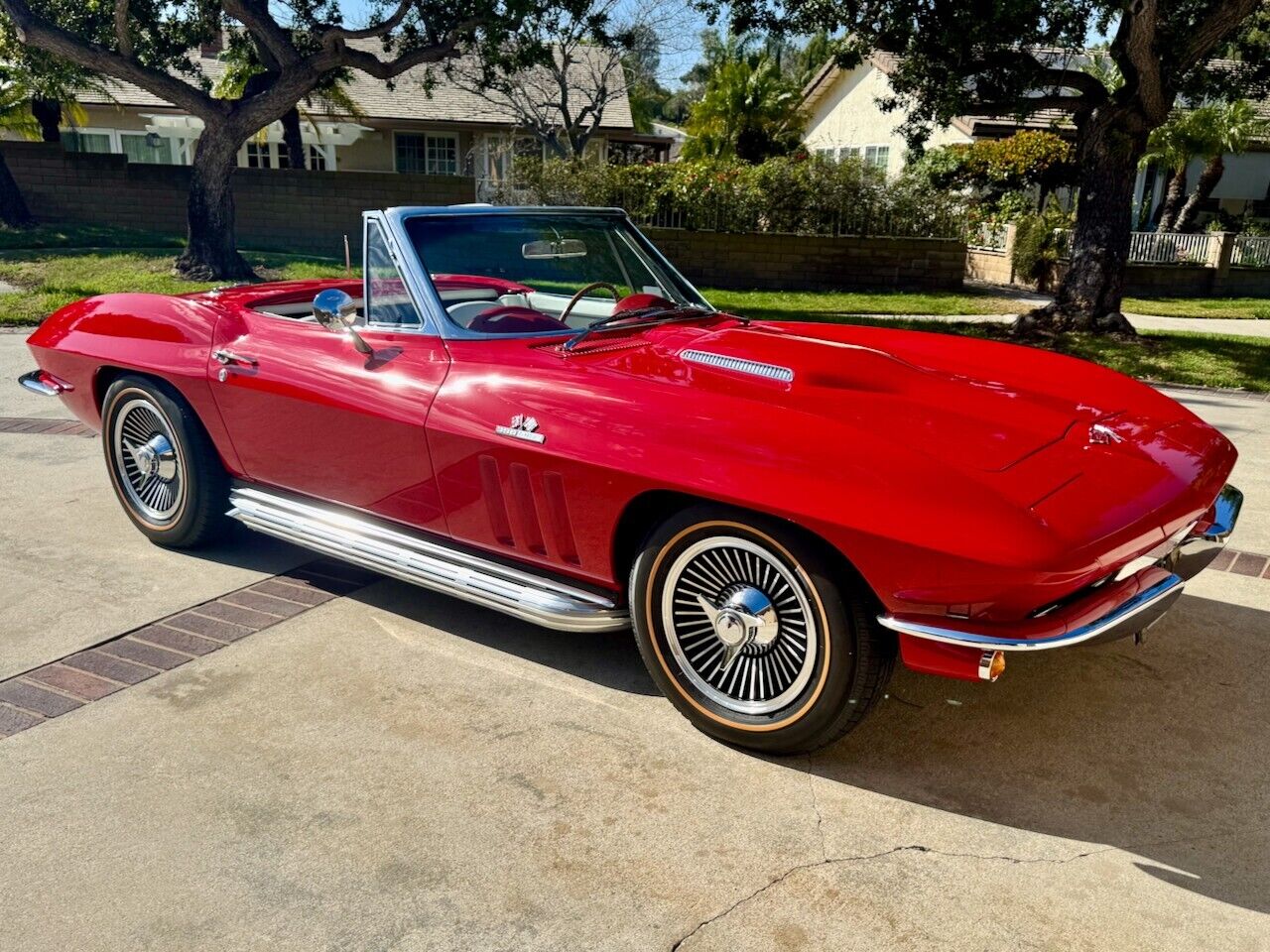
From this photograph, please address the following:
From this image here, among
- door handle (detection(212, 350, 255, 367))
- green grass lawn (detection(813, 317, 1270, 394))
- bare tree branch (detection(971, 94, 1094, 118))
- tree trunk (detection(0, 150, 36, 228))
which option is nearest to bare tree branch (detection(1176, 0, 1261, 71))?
bare tree branch (detection(971, 94, 1094, 118))

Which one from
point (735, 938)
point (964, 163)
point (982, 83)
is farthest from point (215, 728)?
point (964, 163)

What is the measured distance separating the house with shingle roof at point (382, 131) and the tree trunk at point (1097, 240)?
56.2 feet

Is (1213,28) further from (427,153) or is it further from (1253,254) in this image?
(427,153)

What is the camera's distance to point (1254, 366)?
32.9ft

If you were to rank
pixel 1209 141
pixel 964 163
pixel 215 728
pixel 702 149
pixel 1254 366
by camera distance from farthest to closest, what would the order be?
pixel 702 149, pixel 964 163, pixel 1209 141, pixel 1254 366, pixel 215 728

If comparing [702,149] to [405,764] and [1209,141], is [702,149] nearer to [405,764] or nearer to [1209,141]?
[1209,141]

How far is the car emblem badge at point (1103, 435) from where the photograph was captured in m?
3.13

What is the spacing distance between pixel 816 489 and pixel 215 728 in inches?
77.7

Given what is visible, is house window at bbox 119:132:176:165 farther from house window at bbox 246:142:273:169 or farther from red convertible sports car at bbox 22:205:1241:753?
red convertible sports car at bbox 22:205:1241:753

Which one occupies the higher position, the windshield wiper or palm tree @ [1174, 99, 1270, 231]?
palm tree @ [1174, 99, 1270, 231]

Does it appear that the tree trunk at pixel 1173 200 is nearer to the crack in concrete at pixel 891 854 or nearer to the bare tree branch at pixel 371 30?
the bare tree branch at pixel 371 30

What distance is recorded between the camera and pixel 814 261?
17.1 metres

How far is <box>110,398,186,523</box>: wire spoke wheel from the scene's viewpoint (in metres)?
4.54

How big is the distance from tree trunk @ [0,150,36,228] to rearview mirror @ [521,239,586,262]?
19000 millimetres
